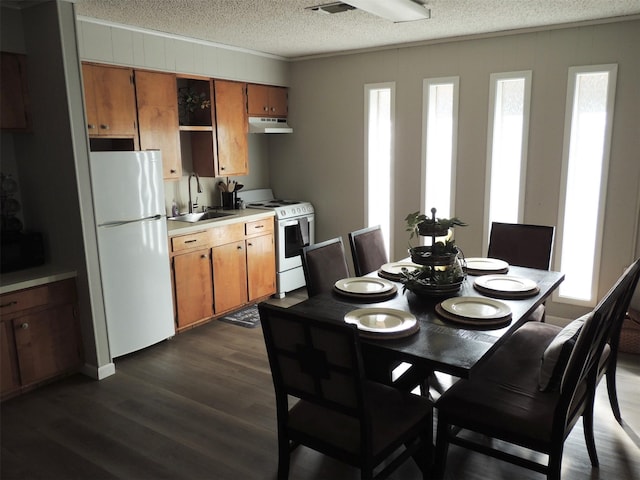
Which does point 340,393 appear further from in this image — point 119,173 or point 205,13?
point 205,13

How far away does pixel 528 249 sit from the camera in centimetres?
346

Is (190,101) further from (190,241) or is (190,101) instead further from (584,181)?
(584,181)

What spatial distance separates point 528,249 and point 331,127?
8.03ft

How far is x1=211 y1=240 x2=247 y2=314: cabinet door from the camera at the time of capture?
Answer: 436cm

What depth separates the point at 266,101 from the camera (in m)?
5.12

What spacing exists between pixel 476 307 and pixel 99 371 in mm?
2479

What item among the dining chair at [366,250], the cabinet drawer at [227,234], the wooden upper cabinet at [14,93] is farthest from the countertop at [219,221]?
the dining chair at [366,250]

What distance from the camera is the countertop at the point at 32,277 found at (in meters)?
3.00

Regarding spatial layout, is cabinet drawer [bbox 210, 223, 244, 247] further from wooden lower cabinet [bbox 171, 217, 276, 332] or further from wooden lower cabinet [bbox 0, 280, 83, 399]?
wooden lower cabinet [bbox 0, 280, 83, 399]

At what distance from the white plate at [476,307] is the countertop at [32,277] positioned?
238 centimetres

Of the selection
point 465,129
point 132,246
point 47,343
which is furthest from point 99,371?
point 465,129

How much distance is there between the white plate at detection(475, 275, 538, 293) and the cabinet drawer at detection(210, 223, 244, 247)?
2.30 meters

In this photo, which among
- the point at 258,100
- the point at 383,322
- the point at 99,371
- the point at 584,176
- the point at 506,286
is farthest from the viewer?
the point at 258,100

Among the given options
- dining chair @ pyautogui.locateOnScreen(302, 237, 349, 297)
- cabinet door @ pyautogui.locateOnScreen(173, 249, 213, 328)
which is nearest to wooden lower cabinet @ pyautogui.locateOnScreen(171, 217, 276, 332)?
cabinet door @ pyautogui.locateOnScreen(173, 249, 213, 328)
